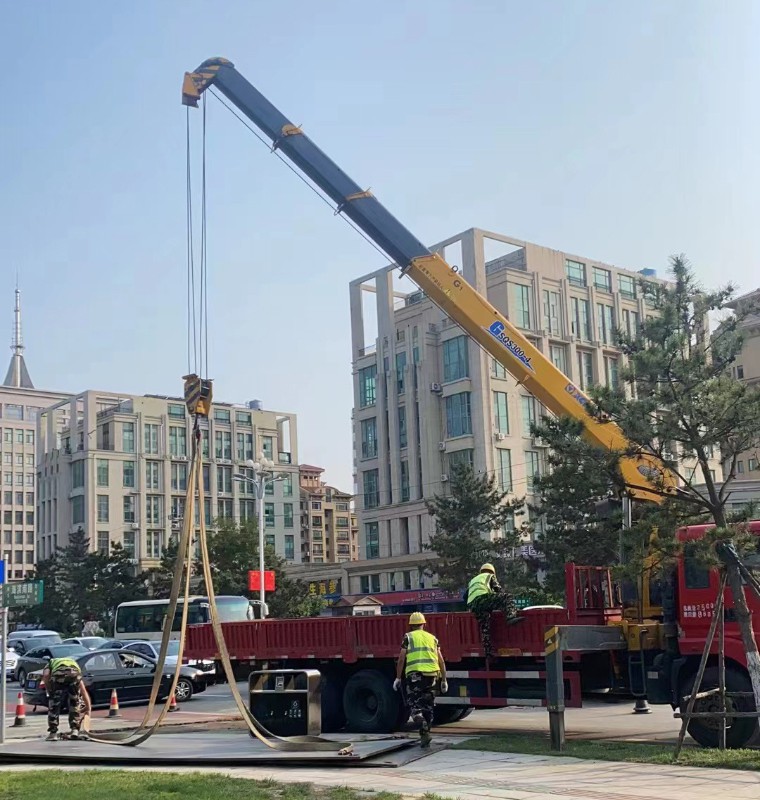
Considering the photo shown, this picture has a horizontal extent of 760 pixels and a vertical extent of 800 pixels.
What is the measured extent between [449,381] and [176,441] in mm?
50142

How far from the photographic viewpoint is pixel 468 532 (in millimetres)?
45312

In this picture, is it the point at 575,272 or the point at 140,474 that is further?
the point at 140,474

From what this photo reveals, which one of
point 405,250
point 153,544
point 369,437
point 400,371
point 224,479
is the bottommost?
point 153,544

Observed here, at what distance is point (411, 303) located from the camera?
6994cm

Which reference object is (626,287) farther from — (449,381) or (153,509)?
(153,509)

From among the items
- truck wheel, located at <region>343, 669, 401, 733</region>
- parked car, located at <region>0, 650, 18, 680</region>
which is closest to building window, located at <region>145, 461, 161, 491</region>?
parked car, located at <region>0, 650, 18, 680</region>

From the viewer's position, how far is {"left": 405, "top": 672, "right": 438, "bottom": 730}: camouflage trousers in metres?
14.2

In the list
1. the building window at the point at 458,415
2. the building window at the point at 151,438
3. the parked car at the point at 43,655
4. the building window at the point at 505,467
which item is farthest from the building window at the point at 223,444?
the parked car at the point at 43,655

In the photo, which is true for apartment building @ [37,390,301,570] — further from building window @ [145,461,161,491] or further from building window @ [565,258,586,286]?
building window @ [565,258,586,286]

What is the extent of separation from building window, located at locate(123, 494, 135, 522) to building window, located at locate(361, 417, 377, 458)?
40349 millimetres

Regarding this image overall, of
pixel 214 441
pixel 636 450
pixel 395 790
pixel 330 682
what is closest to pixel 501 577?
pixel 330 682

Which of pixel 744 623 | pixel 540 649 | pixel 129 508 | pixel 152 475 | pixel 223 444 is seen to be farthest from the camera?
pixel 223 444

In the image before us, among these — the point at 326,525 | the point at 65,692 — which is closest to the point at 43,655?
the point at 65,692

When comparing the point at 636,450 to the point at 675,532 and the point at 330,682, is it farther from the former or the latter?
the point at 330,682
